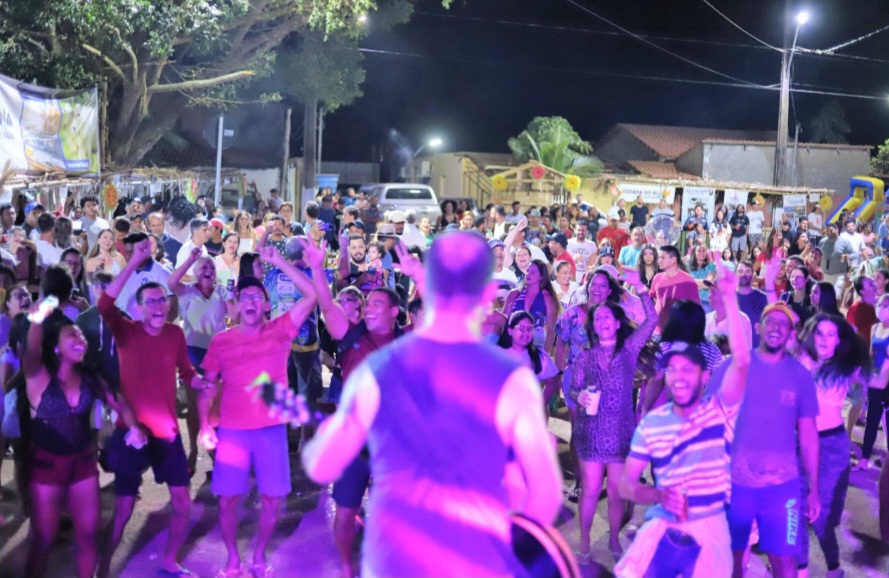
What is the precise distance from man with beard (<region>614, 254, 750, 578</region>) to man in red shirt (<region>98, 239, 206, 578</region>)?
105 inches

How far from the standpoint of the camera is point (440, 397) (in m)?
2.51

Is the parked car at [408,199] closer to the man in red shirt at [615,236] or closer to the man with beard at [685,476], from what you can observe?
the man in red shirt at [615,236]

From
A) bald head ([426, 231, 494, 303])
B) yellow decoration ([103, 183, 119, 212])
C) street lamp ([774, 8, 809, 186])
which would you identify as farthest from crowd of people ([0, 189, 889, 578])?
street lamp ([774, 8, 809, 186])

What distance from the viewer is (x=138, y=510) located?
6.98 meters

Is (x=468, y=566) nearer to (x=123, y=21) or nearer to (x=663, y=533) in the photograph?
(x=663, y=533)

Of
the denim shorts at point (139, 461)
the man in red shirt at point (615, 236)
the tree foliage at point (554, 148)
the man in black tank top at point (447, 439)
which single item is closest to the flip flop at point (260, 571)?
the denim shorts at point (139, 461)

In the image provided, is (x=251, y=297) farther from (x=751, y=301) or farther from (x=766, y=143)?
(x=766, y=143)

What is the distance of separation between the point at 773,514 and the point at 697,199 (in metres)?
26.7

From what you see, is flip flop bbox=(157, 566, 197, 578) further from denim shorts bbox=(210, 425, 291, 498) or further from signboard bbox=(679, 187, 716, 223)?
signboard bbox=(679, 187, 716, 223)

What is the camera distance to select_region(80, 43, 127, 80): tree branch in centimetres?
2054

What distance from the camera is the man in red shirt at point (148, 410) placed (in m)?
5.48

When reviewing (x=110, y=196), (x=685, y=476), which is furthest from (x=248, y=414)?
(x=110, y=196)

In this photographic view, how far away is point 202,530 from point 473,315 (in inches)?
182

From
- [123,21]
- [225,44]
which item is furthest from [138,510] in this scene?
[225,44]
